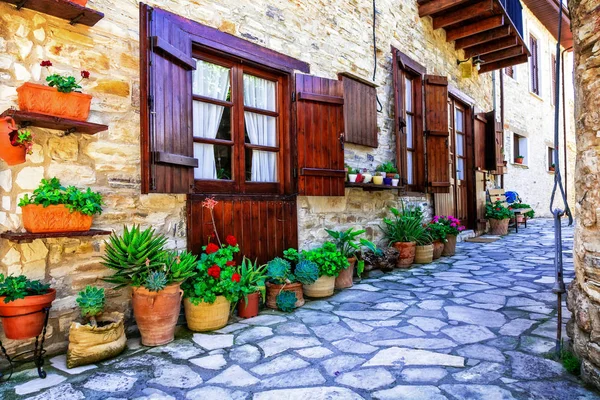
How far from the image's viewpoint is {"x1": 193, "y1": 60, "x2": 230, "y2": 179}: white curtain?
11.6 feet

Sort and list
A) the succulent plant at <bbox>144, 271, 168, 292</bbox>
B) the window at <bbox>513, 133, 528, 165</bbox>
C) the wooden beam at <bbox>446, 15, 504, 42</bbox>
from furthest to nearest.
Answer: the window at <bbox>513, 133, 528, 165</bbox>
the wooden beam at <bbox>446, 15, 504, 42</bbox>
the succulent plant at <bbox>144, 271, 168, 292</bbox>

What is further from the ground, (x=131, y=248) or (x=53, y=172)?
(x=53, y=172)

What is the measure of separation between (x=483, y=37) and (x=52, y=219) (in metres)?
7.55

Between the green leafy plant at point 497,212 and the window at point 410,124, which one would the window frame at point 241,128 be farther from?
the green leafy plant at point 497,212

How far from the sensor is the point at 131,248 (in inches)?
106

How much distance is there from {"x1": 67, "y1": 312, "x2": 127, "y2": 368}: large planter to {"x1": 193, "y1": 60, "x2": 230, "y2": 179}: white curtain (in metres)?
1.48

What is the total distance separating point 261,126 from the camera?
13.3 ft

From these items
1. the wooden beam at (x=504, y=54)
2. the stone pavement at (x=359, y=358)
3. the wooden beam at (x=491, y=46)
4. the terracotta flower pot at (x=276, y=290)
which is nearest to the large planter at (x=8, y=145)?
the stone pavement at (x=359, y=358)

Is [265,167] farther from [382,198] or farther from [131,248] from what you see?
[382,198]

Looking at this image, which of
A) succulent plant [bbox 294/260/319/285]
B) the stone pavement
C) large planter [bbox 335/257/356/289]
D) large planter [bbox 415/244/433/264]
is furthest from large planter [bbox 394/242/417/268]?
succulent plant [bbox 294/260/319/285]

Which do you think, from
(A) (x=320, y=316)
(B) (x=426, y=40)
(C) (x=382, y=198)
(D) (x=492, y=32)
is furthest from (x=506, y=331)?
(D) (x=492, y=32)

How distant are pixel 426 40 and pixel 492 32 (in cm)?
139

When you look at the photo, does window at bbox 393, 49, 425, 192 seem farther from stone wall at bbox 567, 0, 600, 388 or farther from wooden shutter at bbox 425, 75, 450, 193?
stone wall at bbox 567, 0, 600, 388

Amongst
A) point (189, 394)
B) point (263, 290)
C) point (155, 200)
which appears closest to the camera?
point (189, 394)
